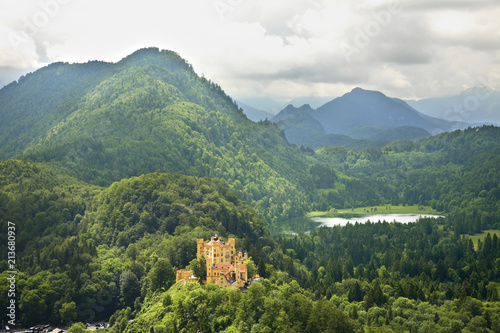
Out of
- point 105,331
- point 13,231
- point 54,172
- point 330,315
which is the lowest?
point 105,331

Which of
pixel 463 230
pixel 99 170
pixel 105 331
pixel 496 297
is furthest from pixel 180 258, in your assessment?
pixel 463 230

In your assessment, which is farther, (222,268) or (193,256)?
(193,256)

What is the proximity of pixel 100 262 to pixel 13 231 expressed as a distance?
26049 millimetres

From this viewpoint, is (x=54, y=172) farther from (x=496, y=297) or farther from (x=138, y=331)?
(x=496, y=297)

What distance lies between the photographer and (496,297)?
112750 millimetres

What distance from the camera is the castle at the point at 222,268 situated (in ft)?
289

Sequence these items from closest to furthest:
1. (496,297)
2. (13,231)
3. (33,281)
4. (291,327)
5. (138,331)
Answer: (291,327)
(138,331)
(33,281)
(496,297)
(13,231)

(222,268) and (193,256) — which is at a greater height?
(193,256)

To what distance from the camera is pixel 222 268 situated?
90.3 meters

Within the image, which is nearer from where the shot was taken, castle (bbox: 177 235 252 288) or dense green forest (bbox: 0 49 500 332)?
dense green forest (bbox: 0 49 500 332)

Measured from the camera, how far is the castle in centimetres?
8819

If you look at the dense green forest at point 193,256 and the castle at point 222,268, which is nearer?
the dense green forest at point 193,256

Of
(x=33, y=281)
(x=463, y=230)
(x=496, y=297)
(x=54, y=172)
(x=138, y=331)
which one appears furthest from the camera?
(x=463, y=230)

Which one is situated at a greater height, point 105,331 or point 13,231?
point 13,231
